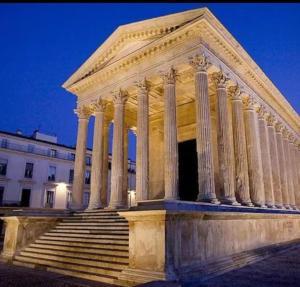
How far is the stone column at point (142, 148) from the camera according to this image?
45.2 ft

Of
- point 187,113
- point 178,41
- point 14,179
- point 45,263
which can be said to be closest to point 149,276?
point 45,263

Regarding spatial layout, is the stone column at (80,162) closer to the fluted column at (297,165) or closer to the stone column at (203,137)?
the stone column at (203,137)

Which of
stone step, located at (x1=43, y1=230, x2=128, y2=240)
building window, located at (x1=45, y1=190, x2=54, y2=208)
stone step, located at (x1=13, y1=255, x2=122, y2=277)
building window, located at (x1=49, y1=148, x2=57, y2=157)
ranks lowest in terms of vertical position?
stone step, located at (x1=13, y1=255, x2=122, y2=277)

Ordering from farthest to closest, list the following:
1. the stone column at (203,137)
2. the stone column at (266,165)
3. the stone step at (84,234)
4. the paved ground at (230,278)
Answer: the stone column at (266,165) → the stone column at (203,137) → the stone step at (84,234) → the paved ground at (230,278)

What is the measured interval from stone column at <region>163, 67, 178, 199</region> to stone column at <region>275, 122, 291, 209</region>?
10.6 meters

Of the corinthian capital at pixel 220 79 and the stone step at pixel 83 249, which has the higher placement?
the corinthian capital at pixel 220 79

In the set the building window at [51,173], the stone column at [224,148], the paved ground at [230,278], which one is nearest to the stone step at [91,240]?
the paved ground at [230,278]

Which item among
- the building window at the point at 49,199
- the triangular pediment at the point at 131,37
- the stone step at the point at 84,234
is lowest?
the stone step at the point at 84,234

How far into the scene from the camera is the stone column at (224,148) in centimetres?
1258

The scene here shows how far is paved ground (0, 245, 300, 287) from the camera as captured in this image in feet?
23.4

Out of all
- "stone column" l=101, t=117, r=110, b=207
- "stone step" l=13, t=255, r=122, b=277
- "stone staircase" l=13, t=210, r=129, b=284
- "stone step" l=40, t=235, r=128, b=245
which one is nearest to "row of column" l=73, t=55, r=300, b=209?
"stone column" l=101, t=117, r=110, b=207

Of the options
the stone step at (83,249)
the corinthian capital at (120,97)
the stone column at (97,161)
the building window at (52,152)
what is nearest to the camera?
the stone step at (83,249)

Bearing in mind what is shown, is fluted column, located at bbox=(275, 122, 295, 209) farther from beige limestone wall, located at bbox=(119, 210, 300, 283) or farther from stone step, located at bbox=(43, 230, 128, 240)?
stone step, located at bbox=(43, 230, 128, 240)

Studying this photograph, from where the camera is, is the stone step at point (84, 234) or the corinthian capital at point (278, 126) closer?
the stone step at point (84, 234)
